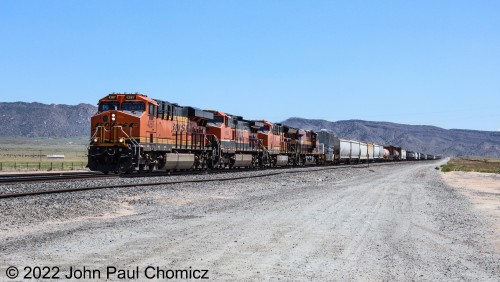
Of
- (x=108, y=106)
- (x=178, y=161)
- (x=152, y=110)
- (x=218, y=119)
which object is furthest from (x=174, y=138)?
(x=218, y=119)

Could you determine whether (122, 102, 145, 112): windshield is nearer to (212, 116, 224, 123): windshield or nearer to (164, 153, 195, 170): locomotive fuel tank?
(164, 153, 195, 170): locomotive fuel tank

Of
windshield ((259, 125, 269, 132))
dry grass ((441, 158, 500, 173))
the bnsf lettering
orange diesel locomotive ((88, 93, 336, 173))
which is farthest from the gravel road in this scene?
dry grass ((441, 158, 500, 173))

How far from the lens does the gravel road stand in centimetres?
805

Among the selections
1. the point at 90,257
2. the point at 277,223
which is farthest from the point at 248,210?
the point at 90,257

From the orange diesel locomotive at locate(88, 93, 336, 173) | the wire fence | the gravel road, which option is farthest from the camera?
the wire fence

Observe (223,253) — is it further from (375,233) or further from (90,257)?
(375,233)

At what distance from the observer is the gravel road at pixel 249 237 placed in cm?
805

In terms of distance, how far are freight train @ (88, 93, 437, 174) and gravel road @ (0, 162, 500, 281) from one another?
8096 mm

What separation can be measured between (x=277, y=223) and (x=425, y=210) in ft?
22.7

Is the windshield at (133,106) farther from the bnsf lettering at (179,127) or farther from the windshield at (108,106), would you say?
the bnsf lettering at (179,127)

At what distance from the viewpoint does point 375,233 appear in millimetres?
11875

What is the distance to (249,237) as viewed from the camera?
10727 millimetres

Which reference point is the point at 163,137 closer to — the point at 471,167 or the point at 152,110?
the point at 152,110

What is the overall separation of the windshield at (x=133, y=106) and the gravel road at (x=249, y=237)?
29.9 feet
